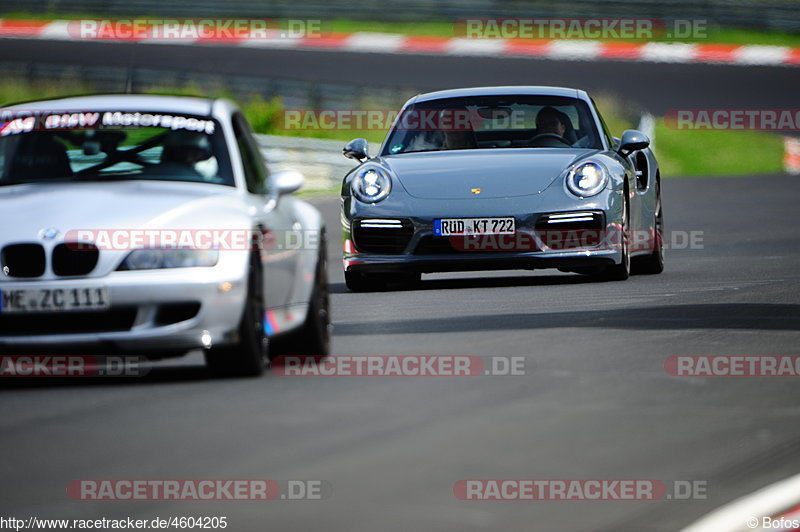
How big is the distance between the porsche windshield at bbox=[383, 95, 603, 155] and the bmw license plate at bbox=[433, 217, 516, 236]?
1144 mm

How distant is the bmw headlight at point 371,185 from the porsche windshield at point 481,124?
0.69 m

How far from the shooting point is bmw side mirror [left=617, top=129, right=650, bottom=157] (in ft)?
39.4

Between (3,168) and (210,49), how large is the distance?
23329 mm

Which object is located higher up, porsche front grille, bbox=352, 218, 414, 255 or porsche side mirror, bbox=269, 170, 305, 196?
porsche side mirror, bbox=269, 170, 305, 196

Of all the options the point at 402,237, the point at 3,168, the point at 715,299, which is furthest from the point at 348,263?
the point at 3,168

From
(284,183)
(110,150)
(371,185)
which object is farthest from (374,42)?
(284,183)

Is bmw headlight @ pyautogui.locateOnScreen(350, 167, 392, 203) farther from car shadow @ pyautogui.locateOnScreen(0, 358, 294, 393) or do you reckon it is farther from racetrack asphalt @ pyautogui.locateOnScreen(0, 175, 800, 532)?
car shadow @ pyautogui.locateOnScreen(0, 358, 294, 393)

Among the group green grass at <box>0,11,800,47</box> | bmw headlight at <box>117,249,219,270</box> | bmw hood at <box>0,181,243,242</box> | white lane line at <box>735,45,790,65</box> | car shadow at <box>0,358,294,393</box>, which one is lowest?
white lane line at <box>735,45,790,65</box>

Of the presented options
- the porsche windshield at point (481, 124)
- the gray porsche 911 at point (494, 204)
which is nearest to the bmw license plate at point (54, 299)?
the gray porsche 911 at point (494, 204)

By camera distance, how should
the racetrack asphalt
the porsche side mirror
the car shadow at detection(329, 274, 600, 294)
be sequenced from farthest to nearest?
the car shadow at detection(329, 274, 600, 294) < the porsche side mirror < the racetrack asphalt

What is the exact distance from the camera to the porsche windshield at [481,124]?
39.9 ft

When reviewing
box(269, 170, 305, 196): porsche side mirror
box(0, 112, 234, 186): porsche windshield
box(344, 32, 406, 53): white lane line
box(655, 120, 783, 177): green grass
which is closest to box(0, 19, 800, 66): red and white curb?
box(344, 32, 406, 53): white lane line

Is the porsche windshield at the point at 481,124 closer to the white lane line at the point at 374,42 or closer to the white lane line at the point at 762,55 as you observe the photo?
the white lane line at the point at 374,42

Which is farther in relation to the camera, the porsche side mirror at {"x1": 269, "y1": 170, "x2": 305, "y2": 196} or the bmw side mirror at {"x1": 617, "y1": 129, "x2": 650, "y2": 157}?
the bmw side mirror at {"x1": 617, "y1": 129, "x2": 650, "y2": 157}
